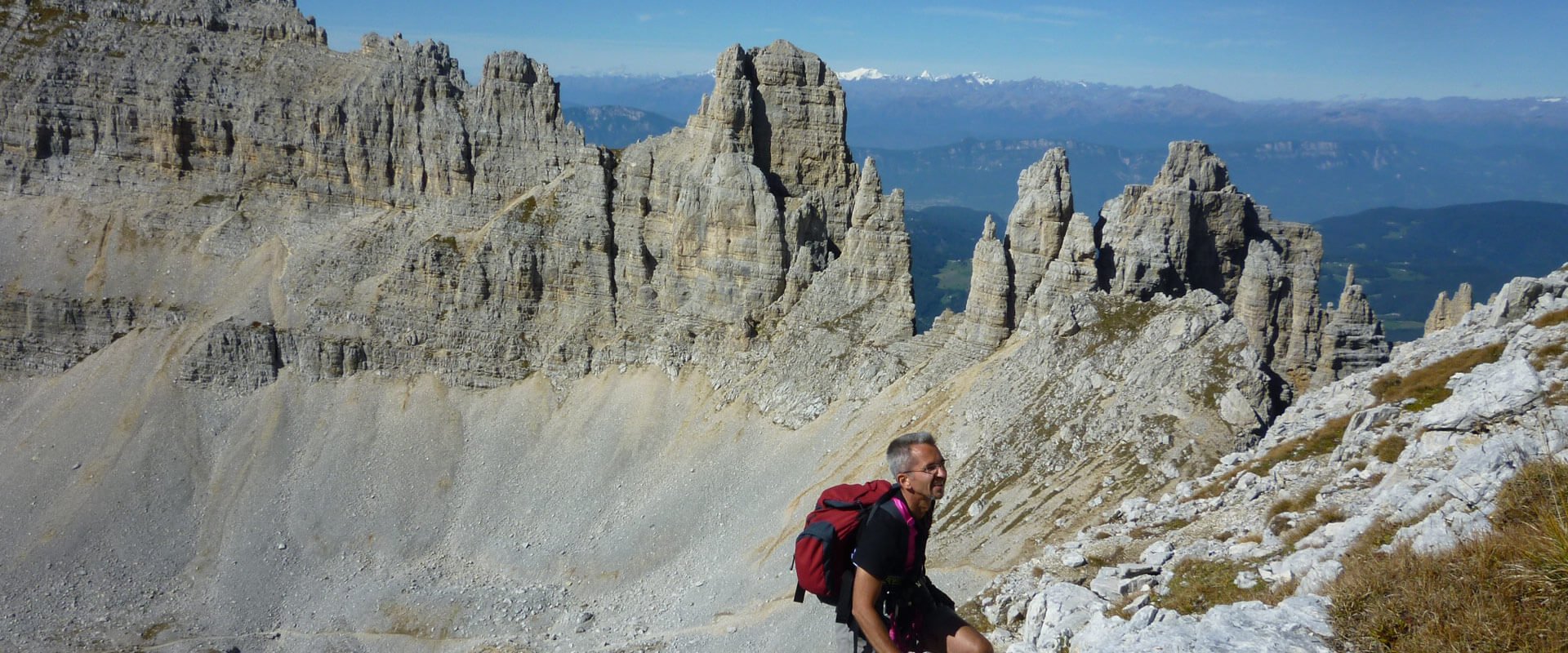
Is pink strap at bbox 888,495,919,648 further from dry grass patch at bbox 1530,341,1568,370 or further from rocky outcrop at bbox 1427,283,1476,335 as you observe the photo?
rocky outcrop at bbox 1427,283,1476,335

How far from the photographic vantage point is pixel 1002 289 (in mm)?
74062

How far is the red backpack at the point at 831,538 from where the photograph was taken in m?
14.1

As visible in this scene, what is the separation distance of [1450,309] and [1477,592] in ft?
230

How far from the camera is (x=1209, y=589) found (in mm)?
21703

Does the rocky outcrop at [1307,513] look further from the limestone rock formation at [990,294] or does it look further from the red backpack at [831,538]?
the limestone rock formation at [990,294]

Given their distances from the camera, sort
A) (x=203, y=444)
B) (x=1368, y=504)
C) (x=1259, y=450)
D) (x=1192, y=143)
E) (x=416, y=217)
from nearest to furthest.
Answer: (x=1368, y=504) → (x=1259, y=450) → (x=1192, y=143) → (x=203, y=444) → (x=416, y=217)

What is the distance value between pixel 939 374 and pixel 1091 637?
2249 inches

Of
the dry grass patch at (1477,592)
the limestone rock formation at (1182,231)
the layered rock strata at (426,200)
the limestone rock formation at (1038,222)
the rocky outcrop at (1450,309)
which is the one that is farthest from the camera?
the layered rock strata at (426,200)

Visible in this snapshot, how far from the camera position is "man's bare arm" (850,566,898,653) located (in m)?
13.7

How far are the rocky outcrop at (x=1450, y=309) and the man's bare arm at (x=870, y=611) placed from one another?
235ft

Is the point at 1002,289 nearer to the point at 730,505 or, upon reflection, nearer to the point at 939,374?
the point at 939,374

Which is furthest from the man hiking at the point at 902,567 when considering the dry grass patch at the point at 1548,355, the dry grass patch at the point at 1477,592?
the dry grass patch at the point at 1548,355

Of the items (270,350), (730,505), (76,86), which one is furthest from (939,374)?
(76,86)

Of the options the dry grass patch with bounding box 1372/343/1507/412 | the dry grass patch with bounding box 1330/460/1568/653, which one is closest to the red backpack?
the dry grass patch with bounding box 1330/460/1568/653
